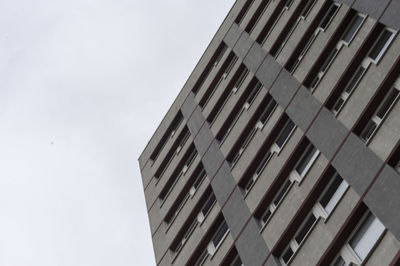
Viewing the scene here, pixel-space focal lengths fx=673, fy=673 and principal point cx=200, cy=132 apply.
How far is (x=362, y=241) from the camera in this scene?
16.6 meters

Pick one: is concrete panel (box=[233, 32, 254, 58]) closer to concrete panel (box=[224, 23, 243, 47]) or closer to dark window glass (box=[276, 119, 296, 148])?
concrete panel (box=[224, 23, 243, 47])

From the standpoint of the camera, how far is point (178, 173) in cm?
2950

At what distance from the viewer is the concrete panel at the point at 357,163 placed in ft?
55.6

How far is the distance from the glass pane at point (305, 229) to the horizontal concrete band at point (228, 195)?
3.10ft

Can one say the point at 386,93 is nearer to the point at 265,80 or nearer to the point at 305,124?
the point at 305,124

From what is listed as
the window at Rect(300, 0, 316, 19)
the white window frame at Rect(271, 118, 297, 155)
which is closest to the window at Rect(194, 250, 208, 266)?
the white window frame at Rect(271, 118, 297, 155)

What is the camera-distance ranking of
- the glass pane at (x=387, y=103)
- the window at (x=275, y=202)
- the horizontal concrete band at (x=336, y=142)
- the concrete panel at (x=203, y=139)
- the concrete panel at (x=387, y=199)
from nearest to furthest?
the concrete panel at (x=387, y=199) < the horizontal concrete band at (x=336, y=142) < the glass pane at (x=387, y=103) < the window at (x=275, y=202) < the concrete panel at (x=203, y=139)

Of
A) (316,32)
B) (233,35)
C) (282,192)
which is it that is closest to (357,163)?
(282,192)

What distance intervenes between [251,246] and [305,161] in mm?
3102

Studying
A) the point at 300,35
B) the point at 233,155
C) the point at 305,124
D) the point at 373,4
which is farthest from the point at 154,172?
the point at 373,4

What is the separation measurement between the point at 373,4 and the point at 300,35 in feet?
15.9

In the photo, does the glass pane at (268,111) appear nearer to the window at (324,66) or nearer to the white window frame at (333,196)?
the window at (324,66)

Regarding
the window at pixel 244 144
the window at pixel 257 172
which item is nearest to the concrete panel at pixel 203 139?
the window at pixel 244 144

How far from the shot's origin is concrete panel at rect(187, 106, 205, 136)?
2904 centimetres
